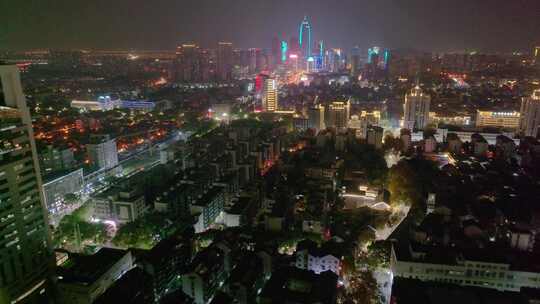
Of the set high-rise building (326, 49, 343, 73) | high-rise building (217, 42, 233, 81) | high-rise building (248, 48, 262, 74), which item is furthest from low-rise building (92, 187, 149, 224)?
high-rise building (326, 49, 343, 73)

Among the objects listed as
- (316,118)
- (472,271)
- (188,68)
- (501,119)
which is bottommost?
(472,271)

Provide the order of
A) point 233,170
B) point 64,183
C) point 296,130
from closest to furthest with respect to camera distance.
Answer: point 64,183 < point 233,170 < point 296,130

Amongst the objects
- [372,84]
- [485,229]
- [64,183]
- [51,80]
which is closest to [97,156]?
[64,183]

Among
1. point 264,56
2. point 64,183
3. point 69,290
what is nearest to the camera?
point 69,290

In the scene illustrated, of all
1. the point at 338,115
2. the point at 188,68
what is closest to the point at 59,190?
the point at 338,115

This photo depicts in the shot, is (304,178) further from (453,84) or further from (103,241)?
(453,84)

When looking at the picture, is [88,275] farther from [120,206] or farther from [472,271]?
[472,271]

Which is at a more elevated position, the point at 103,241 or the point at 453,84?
the point at 453,84
